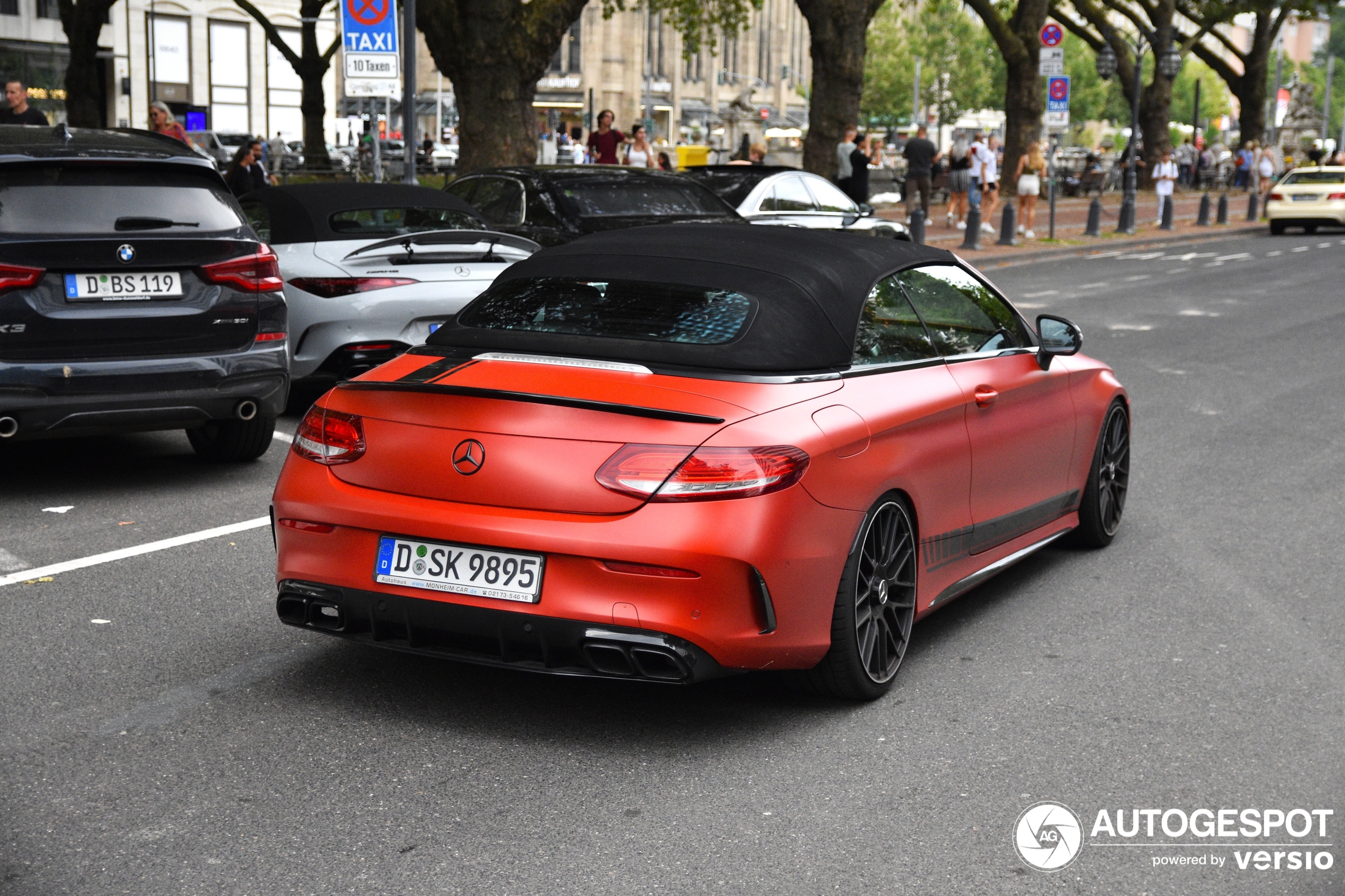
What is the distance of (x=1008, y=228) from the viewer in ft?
85.3

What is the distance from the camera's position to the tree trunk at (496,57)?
18.9 meters

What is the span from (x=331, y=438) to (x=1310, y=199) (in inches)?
1301

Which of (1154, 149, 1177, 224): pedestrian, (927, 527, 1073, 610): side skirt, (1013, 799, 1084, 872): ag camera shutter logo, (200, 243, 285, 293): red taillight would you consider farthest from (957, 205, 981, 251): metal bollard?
(1013, 799, 1084, 872): ag camera shutter logo

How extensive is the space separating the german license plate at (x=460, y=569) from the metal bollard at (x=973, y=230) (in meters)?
21.5

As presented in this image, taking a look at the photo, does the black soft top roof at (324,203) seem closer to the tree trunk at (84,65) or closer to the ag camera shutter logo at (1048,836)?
the ag camera shutter logo at (1048,836)

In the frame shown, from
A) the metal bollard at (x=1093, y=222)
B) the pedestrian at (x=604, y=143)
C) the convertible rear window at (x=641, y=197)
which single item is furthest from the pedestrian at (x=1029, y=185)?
the convertible rear window at (x=641, y=197)

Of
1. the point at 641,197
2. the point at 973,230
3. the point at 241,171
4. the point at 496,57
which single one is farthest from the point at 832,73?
the point at 641,197

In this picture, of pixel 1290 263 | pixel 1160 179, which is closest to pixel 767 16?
pixel 1160 179

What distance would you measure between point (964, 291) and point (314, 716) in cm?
282

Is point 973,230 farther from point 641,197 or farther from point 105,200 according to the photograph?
point 105,200

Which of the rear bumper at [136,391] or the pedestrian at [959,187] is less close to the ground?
the pedestrian at [959,187]

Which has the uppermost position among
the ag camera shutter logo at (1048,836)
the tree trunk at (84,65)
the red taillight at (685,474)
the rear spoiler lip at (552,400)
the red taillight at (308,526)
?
the tree trunk at (84,65)

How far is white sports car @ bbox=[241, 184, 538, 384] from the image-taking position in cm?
928

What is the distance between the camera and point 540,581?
4176mm
